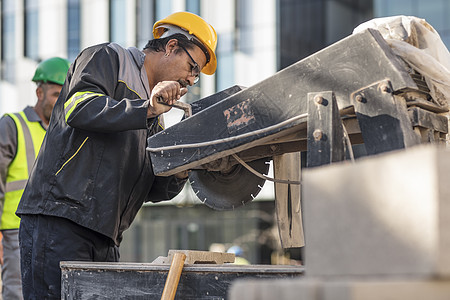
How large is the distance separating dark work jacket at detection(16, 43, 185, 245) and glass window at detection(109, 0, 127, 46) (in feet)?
66.0

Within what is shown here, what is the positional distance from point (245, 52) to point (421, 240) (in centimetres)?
2053

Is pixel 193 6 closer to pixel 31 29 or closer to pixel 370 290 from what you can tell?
pixel 31 29

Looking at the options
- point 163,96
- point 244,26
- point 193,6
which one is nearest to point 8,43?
point 193,6

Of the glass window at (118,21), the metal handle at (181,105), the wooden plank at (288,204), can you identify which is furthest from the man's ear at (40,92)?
the glass window at (118,21)

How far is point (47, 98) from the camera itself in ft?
18.0

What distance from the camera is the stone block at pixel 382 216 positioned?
1560mm

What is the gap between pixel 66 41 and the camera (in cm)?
2405

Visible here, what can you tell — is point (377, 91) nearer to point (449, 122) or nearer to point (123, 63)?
point (449, 122)

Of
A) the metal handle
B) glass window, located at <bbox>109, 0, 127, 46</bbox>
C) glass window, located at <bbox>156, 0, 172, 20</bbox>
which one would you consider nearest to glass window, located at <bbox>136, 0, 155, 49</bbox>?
glass window, located at <bbox>156, 0, 172, 20</bbox>

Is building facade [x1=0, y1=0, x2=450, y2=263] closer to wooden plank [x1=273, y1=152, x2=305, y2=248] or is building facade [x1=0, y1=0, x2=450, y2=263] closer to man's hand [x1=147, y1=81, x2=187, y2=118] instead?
wooden plank [x1=273, y1=152, x2=305, y2=248]

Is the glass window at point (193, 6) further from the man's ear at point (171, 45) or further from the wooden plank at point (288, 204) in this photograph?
the wooden plank at point (288, 204)

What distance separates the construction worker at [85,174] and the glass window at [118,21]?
20.1m

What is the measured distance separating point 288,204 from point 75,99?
1.14 m

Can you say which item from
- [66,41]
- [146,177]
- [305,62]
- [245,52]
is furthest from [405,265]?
[66,41]
